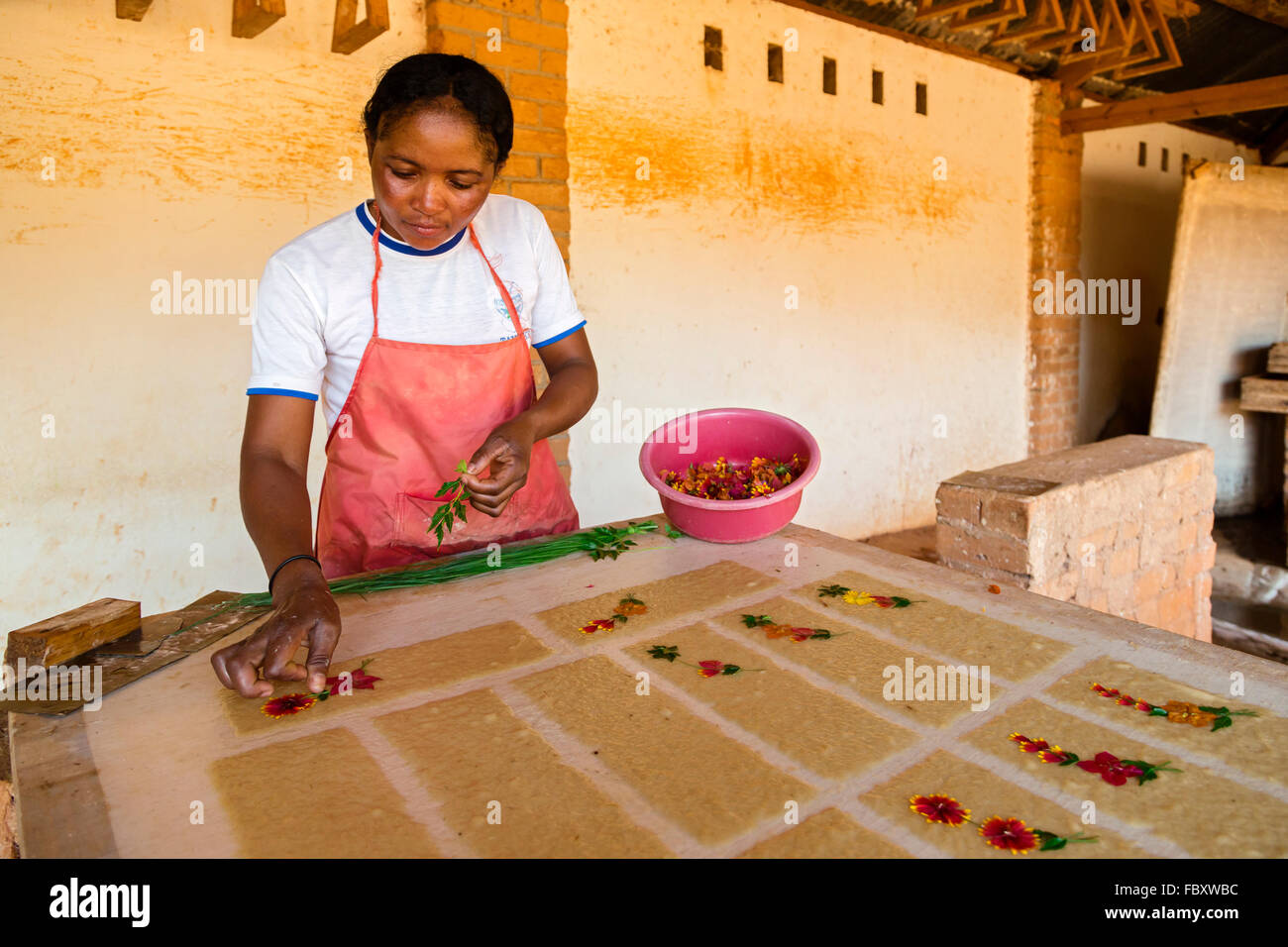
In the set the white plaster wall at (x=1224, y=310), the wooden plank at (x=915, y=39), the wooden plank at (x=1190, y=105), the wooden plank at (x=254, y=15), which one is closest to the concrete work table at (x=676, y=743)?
the wooden plank at (x=254, y=15)

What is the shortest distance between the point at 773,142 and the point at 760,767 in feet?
14.8

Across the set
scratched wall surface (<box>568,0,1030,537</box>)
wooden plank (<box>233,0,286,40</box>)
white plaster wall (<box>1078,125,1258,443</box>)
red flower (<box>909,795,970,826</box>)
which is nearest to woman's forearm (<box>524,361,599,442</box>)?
red flower (<box>909,795,970,826</box>)

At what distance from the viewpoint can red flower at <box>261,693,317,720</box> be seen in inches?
52.4

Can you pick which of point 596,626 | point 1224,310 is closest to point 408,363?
point 596,626

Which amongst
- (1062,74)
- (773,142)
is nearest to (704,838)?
(773,142)

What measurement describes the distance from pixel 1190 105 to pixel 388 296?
600 centimetres

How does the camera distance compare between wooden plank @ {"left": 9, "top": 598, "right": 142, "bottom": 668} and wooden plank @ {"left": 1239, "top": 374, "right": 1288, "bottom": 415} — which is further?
wooden plank @ {"left": 1239, "top": 374, "right": 1288, "bottom": 415}

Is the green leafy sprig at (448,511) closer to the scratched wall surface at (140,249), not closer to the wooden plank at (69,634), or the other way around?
the wooden plank at (69,634)

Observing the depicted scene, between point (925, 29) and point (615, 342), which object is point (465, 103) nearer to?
point (615, 342)

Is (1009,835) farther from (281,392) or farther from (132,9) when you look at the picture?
(132,9)

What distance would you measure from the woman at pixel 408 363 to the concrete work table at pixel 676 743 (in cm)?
19

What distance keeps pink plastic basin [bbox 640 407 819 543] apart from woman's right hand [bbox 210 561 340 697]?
0.87m

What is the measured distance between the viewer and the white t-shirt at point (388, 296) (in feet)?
5.74

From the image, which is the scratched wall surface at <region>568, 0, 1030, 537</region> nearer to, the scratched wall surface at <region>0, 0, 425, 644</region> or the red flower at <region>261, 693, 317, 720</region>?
the scratched wall surface at <region>0, 0, 425, 644</region>
